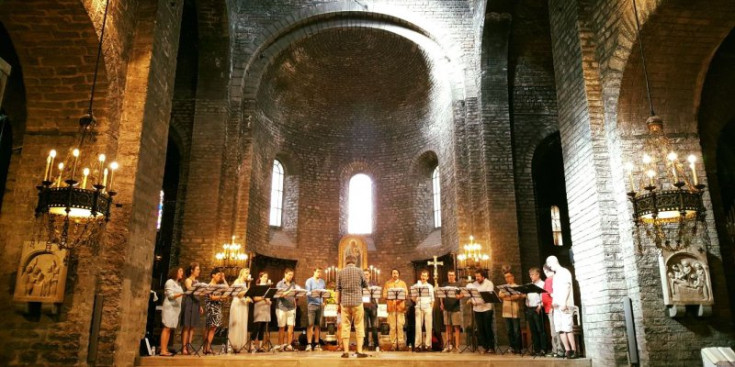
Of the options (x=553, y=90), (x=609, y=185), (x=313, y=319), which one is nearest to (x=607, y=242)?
(x=609, y=185)

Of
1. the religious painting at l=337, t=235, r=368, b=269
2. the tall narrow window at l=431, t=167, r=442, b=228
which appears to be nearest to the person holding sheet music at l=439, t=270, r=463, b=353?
the religious painting at l=337, t=235, r=368, b=269

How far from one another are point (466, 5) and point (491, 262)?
791 centimetres

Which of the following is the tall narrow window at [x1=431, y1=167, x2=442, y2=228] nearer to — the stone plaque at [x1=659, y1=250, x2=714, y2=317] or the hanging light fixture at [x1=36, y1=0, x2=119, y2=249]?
the stone plaque at [x1=659, y1=250, x2=714, y2=317]

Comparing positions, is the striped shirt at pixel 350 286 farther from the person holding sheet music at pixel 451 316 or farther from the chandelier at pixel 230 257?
the chandelier at pixel 230 257

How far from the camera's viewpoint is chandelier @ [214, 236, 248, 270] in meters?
13.2

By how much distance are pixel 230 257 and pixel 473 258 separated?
6.19m

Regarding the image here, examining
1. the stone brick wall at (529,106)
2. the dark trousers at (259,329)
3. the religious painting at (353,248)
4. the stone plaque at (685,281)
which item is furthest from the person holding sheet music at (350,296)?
the religious painting at (353,248)

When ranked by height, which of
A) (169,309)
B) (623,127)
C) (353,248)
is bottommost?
(169,309)

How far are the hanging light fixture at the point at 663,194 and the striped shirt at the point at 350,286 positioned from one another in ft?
13.3

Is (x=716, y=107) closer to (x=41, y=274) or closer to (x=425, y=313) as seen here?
(x=425, y=313)

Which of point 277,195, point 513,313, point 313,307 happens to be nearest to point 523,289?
point 513,313

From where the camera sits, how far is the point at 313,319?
10.7m

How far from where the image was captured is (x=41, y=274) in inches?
274

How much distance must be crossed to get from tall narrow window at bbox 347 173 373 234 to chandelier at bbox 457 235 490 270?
6065 millimetres
